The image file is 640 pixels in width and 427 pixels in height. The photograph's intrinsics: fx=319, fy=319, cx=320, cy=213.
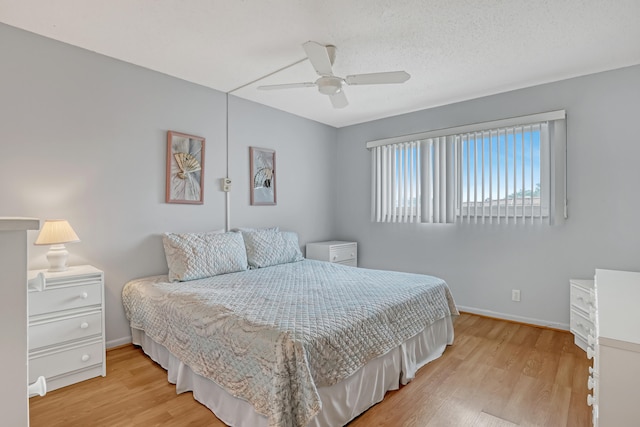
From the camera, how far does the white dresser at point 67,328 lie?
2.05 meters

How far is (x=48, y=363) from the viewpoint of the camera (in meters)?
2.08

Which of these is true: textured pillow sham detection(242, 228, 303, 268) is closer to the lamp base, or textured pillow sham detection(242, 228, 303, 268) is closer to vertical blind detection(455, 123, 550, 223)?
the lamp base

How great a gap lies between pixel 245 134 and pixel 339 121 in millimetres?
1540

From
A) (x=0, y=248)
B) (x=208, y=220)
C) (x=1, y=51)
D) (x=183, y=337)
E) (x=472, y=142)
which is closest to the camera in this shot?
(x=0, y=248)

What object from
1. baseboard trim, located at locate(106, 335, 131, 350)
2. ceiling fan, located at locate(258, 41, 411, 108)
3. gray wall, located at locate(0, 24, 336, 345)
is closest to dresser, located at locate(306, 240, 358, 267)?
gray wall, located at locate(0, 24, 336, 345)

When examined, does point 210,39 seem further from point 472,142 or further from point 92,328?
point 472,142

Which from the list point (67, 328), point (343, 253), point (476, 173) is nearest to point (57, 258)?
point (67, 328)

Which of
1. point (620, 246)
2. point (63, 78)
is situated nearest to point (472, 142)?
point (620, 246)

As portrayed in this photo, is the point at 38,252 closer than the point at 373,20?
No

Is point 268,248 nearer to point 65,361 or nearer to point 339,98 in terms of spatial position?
point 339,98

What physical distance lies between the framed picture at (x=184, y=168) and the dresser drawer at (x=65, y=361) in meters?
1.35

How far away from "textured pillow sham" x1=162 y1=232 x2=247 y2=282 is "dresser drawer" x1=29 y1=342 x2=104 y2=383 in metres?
0.69

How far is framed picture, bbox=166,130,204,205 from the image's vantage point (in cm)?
303

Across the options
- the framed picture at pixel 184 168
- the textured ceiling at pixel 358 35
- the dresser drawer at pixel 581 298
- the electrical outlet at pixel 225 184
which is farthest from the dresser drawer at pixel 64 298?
the dresser drawer at pixel 581 298
